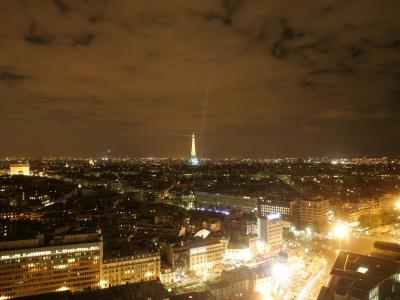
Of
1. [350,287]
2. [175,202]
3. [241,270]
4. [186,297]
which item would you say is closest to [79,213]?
[175,202]

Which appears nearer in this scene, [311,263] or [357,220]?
[311,263]

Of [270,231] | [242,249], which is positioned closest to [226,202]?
[270,231]

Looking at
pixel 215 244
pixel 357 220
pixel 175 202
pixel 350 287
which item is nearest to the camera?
pixel 350 287

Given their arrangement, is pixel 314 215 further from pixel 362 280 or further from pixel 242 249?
pixel 362 280

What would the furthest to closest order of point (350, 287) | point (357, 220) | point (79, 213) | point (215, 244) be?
1. point (79, 213)
2. point (357, 220)
3. point (215, 244)
4. point (350, 287)

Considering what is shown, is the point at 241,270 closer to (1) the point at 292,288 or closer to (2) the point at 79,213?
(1) the point at 292,288

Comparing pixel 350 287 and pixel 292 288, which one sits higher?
pixel 350 287

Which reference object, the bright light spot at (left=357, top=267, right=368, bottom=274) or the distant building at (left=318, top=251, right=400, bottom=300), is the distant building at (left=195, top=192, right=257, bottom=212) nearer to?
the distant building at (left=318, top=251, right=400, bottom=300)
